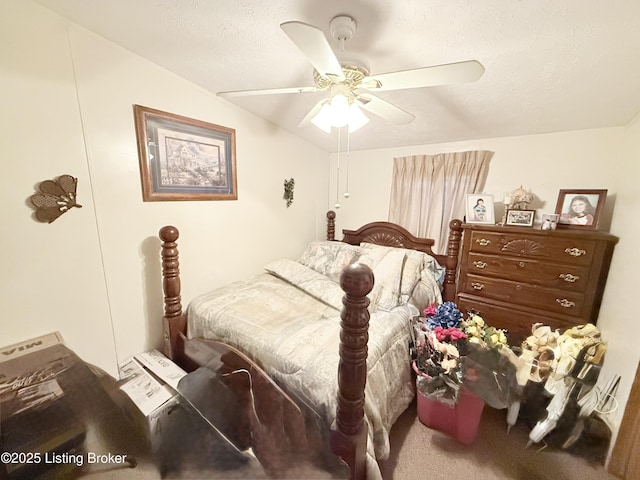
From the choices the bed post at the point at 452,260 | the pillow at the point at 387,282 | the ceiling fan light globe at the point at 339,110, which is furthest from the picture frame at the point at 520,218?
the ceiling fan light globe at the point at 339,110

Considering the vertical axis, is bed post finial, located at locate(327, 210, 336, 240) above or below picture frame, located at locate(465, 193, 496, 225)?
below

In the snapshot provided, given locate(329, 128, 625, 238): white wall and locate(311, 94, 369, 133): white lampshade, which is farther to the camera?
locate(329, 128, 625, 238): white wall

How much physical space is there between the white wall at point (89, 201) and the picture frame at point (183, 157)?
5 cm

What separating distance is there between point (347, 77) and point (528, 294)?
1924 mm

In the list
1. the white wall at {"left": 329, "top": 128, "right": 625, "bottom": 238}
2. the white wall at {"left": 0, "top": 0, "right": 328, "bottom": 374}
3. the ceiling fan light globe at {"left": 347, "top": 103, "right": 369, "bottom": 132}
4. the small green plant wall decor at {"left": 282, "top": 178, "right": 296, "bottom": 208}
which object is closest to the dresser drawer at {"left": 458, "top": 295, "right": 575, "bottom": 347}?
the white wall at {"left": 329, "top": 128, "right": 625, "bottom": 238}

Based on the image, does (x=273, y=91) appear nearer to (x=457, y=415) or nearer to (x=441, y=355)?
(x=441, y=355)

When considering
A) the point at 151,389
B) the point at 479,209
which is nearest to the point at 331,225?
the point at 479,209

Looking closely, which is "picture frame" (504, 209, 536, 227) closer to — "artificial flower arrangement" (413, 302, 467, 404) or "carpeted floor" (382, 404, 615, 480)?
"artificial flower arrangement" (413, 302, 467, 404)

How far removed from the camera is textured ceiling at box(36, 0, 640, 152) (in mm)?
918

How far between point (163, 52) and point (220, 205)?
983 millimetres

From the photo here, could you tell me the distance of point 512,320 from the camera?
1795 mm

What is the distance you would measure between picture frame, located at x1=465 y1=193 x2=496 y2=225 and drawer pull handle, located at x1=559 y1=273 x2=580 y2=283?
57 centimetres

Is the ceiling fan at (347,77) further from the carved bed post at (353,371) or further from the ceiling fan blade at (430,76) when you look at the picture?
the carved bed post at (353,371)

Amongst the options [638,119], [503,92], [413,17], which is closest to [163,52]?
[413,17]
